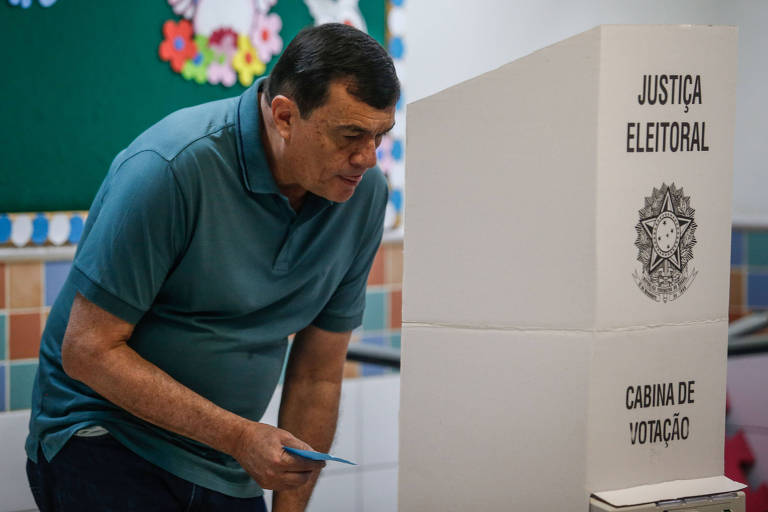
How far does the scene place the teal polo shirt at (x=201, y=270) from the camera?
45.9 inches

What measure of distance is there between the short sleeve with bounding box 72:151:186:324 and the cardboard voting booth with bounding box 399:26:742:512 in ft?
1.16

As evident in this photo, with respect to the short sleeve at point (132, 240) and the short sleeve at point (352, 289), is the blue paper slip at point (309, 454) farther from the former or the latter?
the short sleeve at point (352, 289)

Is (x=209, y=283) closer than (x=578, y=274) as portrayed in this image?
No

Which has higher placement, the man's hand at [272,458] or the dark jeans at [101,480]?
the man's hand at [272,458]

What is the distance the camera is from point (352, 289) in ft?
5.00

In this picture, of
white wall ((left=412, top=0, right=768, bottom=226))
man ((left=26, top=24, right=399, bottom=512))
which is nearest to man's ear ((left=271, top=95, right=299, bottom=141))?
man ((left=26, top=24, right=399, bottom=512))

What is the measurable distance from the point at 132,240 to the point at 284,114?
0.92 ft

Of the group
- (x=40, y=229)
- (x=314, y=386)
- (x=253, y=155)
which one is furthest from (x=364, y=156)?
(x=40, y=229)

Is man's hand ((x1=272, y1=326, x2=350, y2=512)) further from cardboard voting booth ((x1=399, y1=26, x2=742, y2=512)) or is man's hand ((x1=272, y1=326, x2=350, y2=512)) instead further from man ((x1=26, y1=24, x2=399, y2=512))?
cardboard voting booth ((x1=399, y1=26, x2=742, y2=512))

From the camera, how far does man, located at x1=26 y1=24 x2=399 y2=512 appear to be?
3.83 ft

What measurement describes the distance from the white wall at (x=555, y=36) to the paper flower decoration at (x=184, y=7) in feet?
2.22

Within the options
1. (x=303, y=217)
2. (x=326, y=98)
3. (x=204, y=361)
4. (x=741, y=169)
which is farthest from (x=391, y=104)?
(x=741, y=169)

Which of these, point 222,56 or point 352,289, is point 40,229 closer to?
point 222,56

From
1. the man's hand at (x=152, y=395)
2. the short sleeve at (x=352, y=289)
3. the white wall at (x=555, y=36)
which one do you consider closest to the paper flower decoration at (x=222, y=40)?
the white wall at (x=555, y=36)
